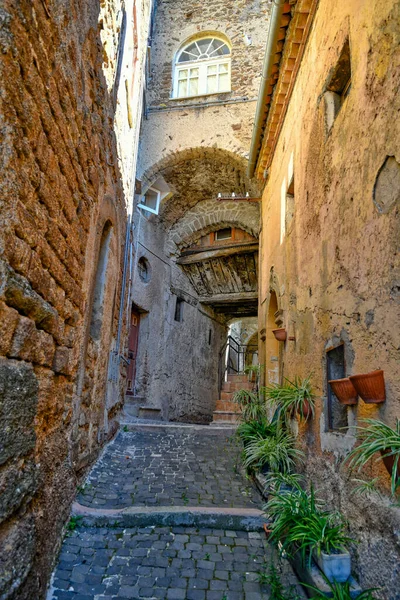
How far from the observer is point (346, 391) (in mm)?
2734

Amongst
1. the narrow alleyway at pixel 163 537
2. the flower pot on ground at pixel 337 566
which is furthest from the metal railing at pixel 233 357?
the flower pot on ground at pixel 337 566

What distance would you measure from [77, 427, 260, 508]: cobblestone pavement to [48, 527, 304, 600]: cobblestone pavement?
46cm

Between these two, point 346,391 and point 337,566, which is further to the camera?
point 346,391

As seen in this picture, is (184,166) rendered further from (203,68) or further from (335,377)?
(335,377)

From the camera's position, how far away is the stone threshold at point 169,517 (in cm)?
324

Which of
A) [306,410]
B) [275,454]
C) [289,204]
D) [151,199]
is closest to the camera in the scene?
[306,410]

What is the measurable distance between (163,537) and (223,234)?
31.7 ft

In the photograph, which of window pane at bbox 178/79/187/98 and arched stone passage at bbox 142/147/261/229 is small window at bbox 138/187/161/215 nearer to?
arched stone passage at bbox 142/147/261/229

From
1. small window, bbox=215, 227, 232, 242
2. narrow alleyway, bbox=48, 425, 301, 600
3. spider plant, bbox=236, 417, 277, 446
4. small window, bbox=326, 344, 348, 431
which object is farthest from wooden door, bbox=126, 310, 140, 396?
small window, bbox=326, 344, 348, 431

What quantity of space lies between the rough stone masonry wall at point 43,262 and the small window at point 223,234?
8.32m

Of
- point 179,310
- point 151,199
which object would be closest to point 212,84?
point 151,199

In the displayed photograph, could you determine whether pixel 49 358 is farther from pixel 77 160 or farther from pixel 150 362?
pixel 150 362

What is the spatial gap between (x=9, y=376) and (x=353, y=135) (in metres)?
2.76

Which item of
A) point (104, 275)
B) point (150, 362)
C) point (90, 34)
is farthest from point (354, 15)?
point (150, 362)
